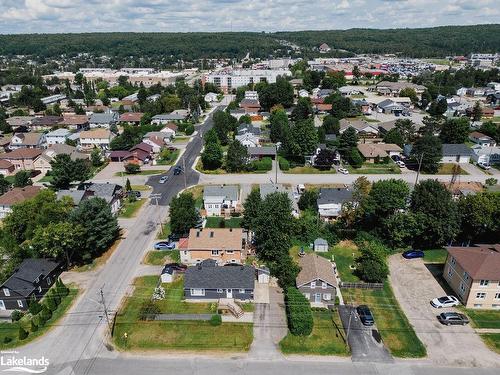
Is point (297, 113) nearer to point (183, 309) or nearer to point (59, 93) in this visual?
point (183, 309)

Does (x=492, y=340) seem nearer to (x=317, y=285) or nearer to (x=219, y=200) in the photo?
(x=317, y=285)

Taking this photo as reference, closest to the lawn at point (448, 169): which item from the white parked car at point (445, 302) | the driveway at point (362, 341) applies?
the white parked car at point (445, 302)

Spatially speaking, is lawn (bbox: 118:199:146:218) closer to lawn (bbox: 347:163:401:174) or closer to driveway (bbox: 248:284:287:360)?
driveway (bbox: 248:284:287:360)

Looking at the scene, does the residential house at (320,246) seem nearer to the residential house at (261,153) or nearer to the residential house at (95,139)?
the residential house at (261,153)

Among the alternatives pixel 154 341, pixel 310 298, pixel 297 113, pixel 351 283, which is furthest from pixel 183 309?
pixel 297 113

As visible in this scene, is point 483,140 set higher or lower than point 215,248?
higher

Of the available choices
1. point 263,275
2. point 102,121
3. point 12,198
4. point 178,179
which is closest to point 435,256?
point 263,275
